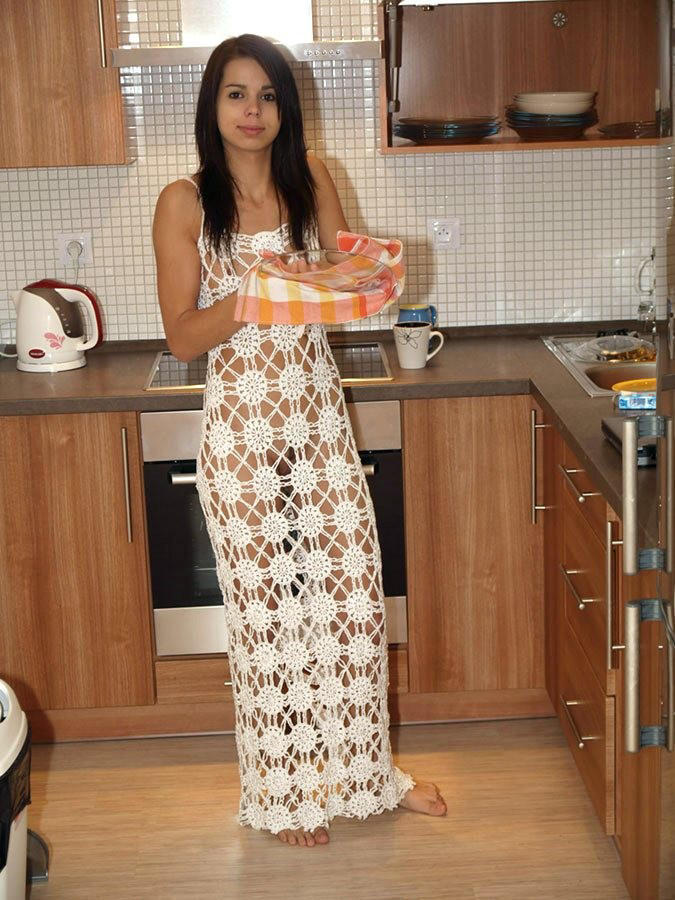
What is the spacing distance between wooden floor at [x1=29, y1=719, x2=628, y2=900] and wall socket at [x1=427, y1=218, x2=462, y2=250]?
126 centimetres

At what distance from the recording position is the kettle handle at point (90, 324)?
327cm

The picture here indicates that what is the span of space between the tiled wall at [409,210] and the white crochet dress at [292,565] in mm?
930

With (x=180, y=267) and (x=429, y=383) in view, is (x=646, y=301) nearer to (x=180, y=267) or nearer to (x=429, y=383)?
(x=429, y=383)

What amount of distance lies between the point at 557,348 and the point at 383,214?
23.1 inches

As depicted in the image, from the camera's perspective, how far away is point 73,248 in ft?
11.2

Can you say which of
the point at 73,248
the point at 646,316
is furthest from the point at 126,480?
the point at 646,316

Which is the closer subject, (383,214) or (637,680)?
(637,680)

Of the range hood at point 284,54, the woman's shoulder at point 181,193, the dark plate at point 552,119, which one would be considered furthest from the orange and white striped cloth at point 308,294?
the dark plate at point 552,119

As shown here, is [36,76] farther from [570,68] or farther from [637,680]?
[637,680]

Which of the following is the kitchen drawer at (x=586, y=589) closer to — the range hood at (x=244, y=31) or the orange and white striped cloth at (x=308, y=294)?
the orange and white striped cloth at (x=308, y=294)

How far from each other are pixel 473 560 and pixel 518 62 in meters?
1.27

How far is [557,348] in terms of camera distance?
328 centimetres

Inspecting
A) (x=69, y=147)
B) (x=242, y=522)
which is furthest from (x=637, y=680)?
(x=69, y=147)

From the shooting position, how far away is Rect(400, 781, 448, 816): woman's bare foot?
2.76 meters
